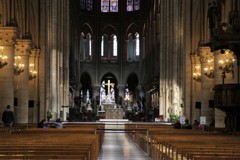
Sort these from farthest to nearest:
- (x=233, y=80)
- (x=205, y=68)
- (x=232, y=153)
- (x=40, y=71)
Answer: (x=40, y=71)
(x=205, y=68)
(x=233, y=80)
(x=232, y=153)

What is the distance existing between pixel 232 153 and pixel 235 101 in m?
13.3

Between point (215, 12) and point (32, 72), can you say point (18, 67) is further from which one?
point (215, 12)

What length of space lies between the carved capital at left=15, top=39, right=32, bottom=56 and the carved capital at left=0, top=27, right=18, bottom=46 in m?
5.58

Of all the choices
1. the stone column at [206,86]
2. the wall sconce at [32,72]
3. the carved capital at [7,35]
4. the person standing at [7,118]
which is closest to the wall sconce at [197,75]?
the stone column at [206,86]

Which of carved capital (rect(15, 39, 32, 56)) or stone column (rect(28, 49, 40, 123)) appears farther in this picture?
stone column (rect(28, 49, 40, 123))

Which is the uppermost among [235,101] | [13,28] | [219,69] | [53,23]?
[53,23]

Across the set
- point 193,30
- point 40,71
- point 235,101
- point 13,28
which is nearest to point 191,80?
point 193,30

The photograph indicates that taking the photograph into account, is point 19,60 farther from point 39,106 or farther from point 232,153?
point 232,153

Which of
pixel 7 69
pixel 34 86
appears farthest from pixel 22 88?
pixel 7 69

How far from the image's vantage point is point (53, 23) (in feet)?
163

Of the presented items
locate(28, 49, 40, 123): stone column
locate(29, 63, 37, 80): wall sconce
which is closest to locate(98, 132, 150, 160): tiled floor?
locate(29, 63, 37, 80): wall sconce

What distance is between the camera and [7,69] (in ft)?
107

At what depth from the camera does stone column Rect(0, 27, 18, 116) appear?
32.0 meters

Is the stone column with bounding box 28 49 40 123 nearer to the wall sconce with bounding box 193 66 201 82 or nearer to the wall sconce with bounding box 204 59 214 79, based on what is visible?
the wall sconce with bounding box 193 66 201 82
